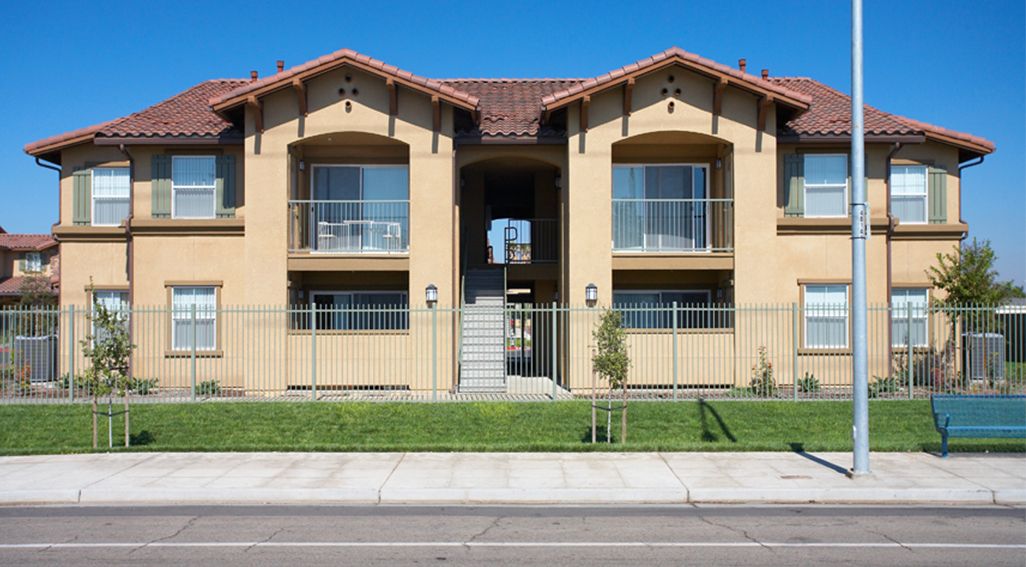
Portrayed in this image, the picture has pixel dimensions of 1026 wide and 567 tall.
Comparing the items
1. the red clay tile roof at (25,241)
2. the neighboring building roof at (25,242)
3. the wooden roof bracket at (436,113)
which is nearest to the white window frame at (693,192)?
the wooden roof bracket at (436,113)

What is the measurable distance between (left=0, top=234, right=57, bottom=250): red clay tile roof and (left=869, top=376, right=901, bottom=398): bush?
3851 cm

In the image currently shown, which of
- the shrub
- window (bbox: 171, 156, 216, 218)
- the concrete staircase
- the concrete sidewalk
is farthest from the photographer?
window (bbox: 171, 156, 216, 218)

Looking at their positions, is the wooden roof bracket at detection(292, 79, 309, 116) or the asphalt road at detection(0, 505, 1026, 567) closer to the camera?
the asphalt road at detection(0, 505, 1026, 567)

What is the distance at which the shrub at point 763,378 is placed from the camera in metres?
18.8

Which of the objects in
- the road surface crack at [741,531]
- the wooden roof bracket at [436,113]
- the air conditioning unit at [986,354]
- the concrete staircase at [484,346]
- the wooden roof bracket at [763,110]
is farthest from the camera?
the concrete staircase at [484,346]

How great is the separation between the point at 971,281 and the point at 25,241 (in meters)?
43.0

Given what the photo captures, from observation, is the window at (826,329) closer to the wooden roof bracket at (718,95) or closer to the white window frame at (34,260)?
the wooden roof bracket at (718,95)

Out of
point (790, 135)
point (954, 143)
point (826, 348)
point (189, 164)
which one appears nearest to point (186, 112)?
point (189, 164)

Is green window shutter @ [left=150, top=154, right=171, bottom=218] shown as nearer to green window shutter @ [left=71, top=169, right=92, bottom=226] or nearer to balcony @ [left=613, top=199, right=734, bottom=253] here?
green window shutter @ [left=71, top=169, right=92, bottom=226]

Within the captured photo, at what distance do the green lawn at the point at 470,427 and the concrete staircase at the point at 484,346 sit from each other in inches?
118

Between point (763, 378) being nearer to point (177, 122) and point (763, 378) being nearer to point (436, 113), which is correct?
point (436, 113)

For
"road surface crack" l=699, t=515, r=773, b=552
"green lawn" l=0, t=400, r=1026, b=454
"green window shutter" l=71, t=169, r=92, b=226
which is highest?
"green window shutter" l=71, t=169, r=92, b=226

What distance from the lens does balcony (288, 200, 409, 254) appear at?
2095cm

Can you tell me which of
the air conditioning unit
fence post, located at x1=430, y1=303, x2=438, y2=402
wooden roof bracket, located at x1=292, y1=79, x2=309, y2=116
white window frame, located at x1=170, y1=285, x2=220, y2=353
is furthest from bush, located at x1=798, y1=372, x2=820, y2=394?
white window frame, located at x1=170, y1=285, x2=220, y2=353
